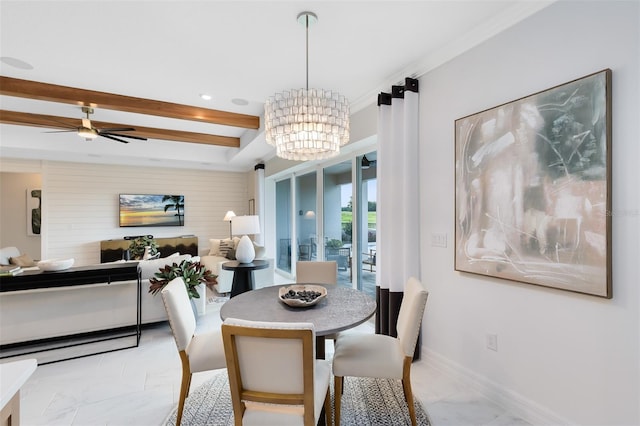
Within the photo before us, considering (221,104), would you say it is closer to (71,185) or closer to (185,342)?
(185,342)

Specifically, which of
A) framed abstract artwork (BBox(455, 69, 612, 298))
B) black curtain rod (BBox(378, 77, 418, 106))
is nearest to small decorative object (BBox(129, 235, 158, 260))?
black curtain rod (BBox(378, 77, 418, 106))

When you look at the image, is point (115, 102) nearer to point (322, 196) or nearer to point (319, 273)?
point (322, 196)

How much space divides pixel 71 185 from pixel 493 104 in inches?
314

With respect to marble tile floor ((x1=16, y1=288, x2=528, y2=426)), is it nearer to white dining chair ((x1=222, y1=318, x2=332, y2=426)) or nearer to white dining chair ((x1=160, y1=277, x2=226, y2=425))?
white dining chair ((x1=160, y1=277, x2=226, y2=425))

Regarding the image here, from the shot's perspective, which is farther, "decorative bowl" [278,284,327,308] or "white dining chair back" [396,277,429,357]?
"decorative bowl" [278,284,327,308]

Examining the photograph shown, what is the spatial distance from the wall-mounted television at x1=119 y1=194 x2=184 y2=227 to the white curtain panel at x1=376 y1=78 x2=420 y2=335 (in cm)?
605

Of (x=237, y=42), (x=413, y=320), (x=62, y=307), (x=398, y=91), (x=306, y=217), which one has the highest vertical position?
(x=237, y=42)

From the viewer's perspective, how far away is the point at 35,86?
10.9ft

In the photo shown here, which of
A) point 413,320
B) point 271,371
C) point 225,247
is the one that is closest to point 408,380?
point 413,320

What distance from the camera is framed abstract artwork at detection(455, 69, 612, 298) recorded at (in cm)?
158

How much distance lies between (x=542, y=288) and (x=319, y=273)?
6.00 feet

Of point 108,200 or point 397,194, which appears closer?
point 397,194

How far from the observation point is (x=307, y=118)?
77.7 inches

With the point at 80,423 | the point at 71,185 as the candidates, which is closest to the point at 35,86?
the point at 80,423
